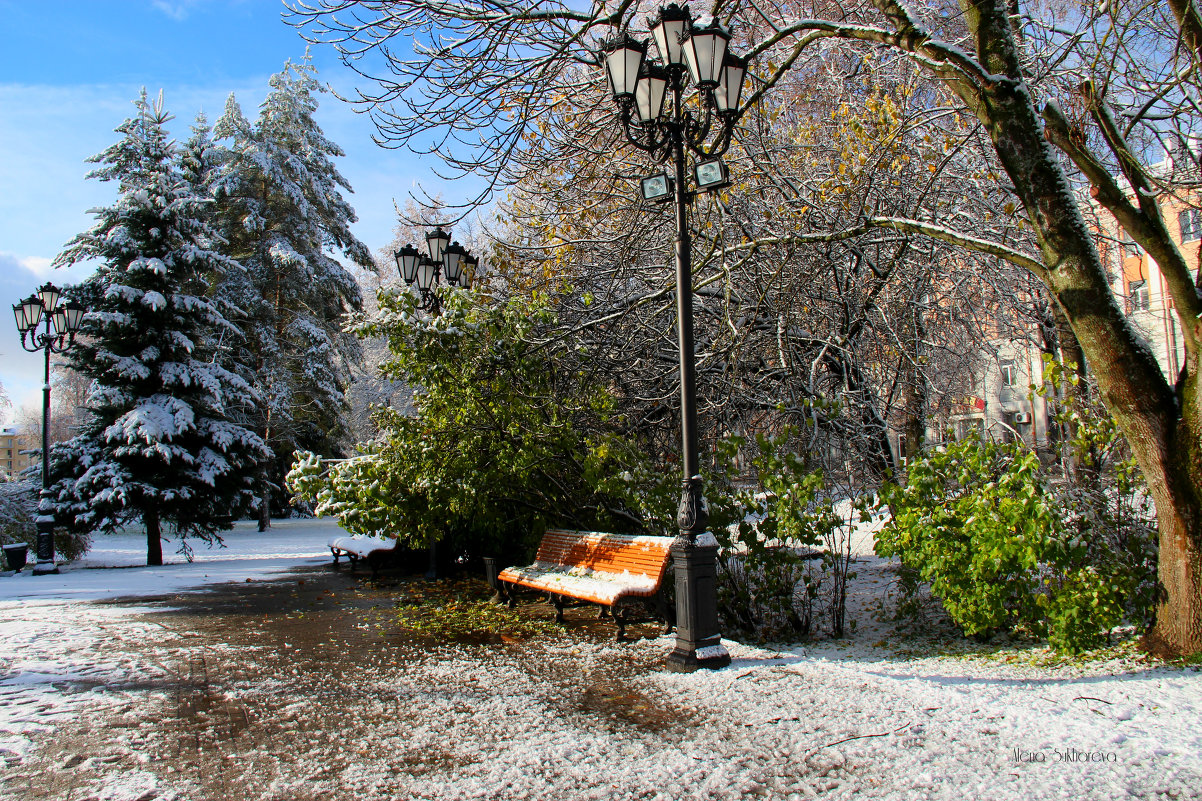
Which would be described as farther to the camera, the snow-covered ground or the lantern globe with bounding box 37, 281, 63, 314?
the lantern globe with bounding box 37, 281, 63, 314

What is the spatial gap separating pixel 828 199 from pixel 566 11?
3.51m

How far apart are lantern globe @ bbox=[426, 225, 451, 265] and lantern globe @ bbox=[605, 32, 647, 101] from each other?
5161 mm

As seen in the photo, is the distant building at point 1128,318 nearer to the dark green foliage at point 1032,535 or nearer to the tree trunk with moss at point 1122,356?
the dark green foliage at point 1032,535

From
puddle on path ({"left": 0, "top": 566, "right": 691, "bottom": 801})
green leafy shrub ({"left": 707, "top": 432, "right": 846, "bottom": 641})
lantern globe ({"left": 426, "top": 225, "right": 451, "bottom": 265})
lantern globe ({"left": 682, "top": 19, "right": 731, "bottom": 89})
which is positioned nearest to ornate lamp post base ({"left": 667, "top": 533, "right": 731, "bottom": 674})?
puddle on path ({"left": 0, "top": 566, "right": 691, "bottom": 801})

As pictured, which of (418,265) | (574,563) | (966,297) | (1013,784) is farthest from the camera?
(418,265)

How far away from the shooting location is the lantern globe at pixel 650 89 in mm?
5773

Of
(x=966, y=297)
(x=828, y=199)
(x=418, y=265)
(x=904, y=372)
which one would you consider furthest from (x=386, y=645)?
(x=966, y=297)

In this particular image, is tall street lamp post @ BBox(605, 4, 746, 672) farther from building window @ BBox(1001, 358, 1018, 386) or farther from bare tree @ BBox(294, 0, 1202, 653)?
building window @ BBox(1001, 358, 1018, 386)

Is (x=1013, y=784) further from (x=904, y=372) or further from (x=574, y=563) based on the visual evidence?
(x=904, y=372)

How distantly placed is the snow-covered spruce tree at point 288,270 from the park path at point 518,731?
70.1ft

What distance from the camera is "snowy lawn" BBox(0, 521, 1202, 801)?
3.55 m

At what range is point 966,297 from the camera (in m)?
9.26

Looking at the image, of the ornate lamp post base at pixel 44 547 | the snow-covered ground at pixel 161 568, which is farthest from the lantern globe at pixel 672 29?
the ornate lamp post base at pixel 44 547

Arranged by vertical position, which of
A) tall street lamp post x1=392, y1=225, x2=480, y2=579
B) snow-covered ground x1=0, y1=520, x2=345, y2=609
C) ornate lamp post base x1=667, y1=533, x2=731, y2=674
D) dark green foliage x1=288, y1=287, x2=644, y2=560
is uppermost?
tall street lamp post x1=392, y1=225, x2=480, y2=579
